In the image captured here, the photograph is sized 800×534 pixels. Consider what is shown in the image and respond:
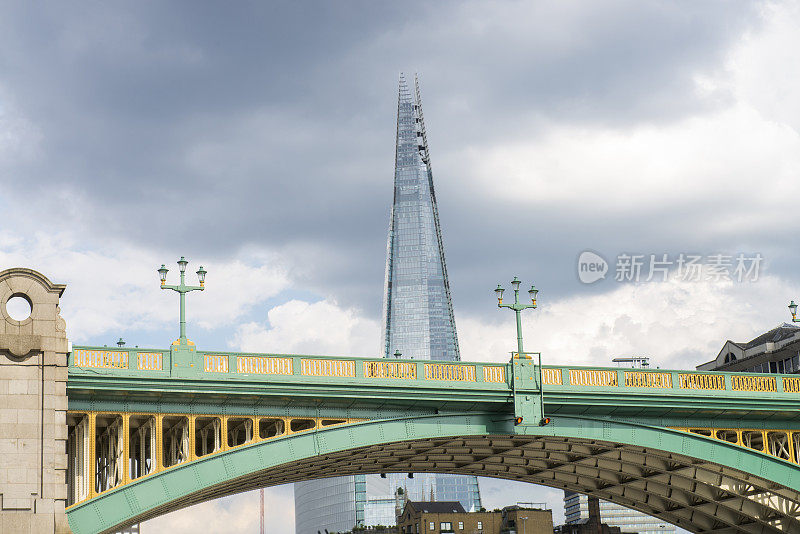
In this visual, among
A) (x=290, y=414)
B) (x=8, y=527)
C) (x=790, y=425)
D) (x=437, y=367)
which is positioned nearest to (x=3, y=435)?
(x=8, y=527)

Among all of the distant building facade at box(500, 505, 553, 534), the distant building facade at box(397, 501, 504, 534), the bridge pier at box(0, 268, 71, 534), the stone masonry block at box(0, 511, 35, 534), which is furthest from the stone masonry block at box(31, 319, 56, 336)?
the distant building facade at box(397, 501, 504, 534)

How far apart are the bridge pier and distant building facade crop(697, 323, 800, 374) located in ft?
257

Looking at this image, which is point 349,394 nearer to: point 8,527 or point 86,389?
point 86,389

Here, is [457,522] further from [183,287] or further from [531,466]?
[183,287]

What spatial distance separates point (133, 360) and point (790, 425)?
1294 inches

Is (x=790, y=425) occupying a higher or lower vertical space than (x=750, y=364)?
lower

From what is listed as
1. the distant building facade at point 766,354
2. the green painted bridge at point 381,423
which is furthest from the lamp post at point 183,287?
the distant building facade at point 766,354

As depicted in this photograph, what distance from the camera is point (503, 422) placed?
50.4 metres

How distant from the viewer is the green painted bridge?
142 feet

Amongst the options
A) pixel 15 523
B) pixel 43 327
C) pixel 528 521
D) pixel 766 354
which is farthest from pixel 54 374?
pixel 528 521

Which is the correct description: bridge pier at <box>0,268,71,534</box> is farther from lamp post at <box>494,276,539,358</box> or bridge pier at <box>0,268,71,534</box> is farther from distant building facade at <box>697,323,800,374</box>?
distant building facade at <box>697,323,800,374</box>

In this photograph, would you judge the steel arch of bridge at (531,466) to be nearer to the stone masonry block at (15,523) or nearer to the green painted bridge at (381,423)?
the green painted bridge at (381,423)

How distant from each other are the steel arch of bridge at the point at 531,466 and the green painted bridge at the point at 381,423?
0.26 feet

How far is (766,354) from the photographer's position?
356ft
